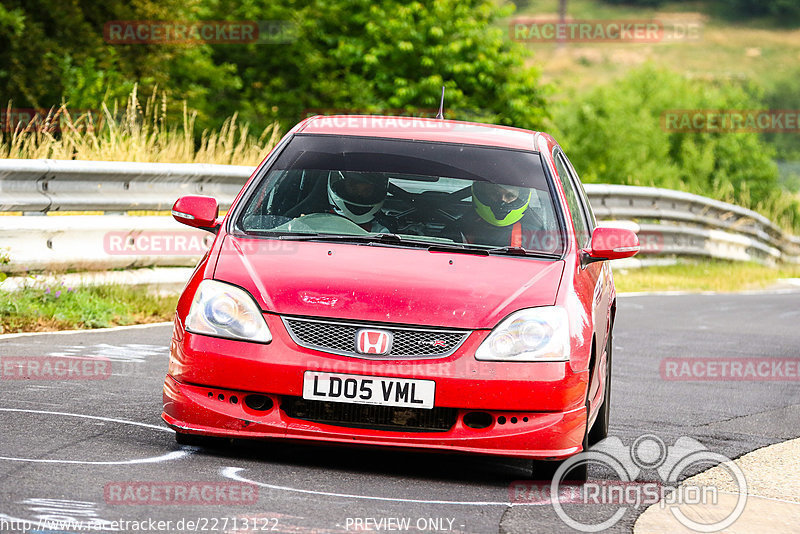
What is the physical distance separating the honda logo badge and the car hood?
5 centimetres

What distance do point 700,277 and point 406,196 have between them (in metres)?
14.8

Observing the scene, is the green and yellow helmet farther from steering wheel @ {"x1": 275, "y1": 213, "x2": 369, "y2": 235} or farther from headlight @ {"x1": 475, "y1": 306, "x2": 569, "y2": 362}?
headlight @ {"x1": 475, "y1": 306, "x2": 569, "y2": 362}

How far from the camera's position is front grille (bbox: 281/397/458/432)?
575 cm

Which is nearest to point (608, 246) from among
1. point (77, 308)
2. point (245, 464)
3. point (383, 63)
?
point (245, 464)

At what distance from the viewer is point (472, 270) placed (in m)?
6.11

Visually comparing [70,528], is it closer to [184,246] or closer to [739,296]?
[184,246]

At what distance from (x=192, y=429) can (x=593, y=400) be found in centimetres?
179

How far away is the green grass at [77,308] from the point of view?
996cm

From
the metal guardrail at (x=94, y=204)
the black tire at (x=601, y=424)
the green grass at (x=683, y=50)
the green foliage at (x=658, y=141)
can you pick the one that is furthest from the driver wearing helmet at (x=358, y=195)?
the green grass at (x=683, y=50)

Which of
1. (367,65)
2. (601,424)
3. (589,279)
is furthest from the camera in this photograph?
(367,65)

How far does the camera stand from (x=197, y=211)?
6.80 m

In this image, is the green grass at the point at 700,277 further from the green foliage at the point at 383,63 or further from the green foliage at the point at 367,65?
the green foliage at the point at 383,63

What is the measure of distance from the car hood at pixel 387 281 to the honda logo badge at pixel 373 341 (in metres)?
0.05

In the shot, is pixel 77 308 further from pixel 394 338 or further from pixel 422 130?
pixel 394 338
